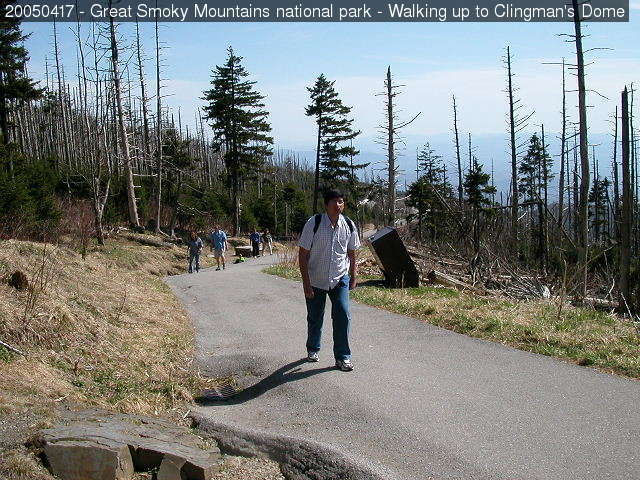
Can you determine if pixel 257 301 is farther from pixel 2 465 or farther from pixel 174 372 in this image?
pixel 2 465

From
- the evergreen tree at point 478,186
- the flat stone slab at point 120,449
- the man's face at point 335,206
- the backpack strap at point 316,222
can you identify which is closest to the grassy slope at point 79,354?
the flat stone slab at point 120,449

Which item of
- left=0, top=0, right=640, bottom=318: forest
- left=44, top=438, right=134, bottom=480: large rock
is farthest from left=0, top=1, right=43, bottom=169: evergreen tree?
left=44, top=438, right=134, bottom=480: large rock

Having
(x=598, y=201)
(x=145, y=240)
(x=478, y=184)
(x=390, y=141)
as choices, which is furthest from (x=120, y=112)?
(x=598, y=201)

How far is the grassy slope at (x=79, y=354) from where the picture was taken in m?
5.17

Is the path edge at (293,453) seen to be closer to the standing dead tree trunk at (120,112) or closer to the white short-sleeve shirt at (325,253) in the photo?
the white short-sleeve shirt at (325,253)

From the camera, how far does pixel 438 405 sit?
18.0 feet

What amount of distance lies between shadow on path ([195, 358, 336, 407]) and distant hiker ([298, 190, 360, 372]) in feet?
1.42

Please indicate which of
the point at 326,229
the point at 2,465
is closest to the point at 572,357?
the point at 326,229

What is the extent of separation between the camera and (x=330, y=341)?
27.1ft

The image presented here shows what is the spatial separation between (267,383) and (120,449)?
7.63ft

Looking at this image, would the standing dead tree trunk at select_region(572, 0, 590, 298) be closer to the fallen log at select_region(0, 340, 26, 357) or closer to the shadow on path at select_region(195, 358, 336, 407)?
the shadow on path at select_region(195, 358, 336, 407)

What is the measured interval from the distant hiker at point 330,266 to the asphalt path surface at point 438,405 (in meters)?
0.48

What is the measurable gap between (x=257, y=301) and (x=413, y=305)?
3625 mm

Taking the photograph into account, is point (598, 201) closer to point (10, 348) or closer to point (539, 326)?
point (539, 326)
